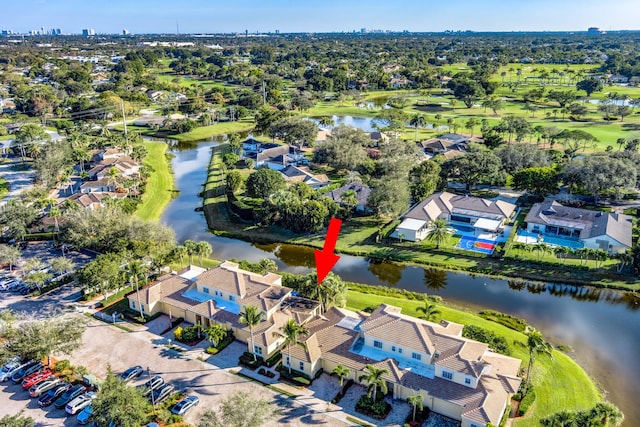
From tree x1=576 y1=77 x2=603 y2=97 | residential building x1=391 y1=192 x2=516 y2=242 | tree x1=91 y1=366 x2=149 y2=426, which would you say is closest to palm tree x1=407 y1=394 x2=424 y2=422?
tree x1=91 y1=366 x2=149 y2=426

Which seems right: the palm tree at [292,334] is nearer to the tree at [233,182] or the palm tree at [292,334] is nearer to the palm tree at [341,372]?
the palm tree at [341,372]

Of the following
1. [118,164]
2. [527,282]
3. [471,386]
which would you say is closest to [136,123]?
[118,164]

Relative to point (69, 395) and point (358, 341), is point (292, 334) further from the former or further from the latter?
point (69, 395)

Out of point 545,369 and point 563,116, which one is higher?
point 563,116

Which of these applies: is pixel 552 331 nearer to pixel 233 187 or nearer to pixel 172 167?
pixel 233 187

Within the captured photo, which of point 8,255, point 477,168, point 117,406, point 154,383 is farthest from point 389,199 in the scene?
point 8,255
